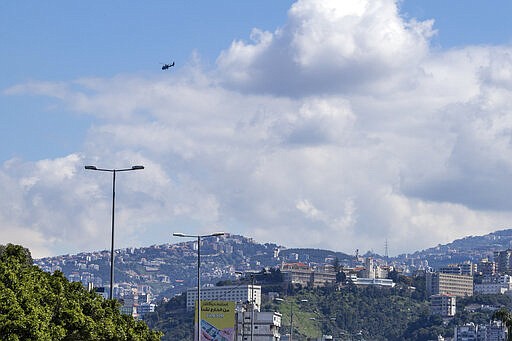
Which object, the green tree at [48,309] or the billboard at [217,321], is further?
the billboard at [217,321]

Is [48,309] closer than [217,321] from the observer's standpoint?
Yes

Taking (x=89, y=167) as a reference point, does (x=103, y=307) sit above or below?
below

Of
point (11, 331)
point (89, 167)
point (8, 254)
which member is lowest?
A: point (11, 331)

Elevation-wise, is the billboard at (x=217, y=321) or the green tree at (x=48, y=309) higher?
the billboard at (x=217, y=321)

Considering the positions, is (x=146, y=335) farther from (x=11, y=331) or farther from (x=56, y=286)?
(x=11, y=331)

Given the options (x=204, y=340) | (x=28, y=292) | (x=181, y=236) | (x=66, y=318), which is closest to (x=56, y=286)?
(x=66, y=318)
